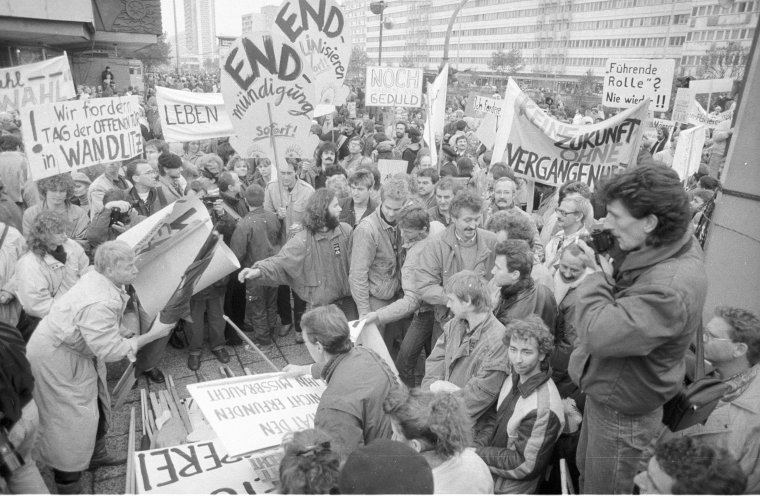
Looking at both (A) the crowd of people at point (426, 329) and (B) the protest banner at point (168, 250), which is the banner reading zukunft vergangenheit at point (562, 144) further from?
(B) the protest banner at point (168, 250)

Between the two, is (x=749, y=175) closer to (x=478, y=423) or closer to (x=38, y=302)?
(x=478, y=423)

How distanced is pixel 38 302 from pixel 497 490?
363 centimetres

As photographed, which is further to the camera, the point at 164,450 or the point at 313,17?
the point at 313,17

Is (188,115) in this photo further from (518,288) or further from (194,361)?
(518,288)

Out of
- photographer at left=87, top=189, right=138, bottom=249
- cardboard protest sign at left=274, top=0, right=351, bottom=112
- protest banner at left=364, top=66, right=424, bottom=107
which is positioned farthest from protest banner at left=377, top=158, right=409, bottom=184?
photographer at left=87, top=189, right=138, bottom=249

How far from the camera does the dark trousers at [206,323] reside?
19.0 ft

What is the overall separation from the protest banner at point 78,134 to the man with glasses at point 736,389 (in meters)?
6.50

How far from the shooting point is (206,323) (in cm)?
599

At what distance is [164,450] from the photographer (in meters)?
3.19

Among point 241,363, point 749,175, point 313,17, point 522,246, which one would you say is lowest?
point 241,363

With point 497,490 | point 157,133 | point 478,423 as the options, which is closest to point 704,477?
point 497,490

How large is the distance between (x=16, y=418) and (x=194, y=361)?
105 inches

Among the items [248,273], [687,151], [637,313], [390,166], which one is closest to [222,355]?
[248,273]

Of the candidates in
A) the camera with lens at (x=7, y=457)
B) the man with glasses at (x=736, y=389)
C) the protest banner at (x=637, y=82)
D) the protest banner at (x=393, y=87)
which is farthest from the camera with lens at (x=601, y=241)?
the protest banner at (x=393, y=87)
